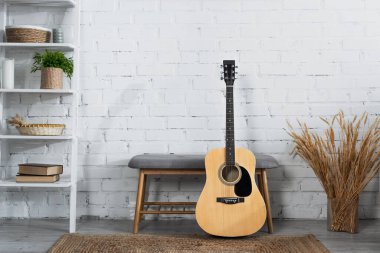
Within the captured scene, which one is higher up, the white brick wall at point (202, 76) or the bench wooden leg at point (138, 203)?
the white brick wall at point (202, 76)

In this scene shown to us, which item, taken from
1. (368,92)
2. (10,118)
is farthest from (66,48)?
(368,92)

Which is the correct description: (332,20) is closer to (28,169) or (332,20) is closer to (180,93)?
(180,93)

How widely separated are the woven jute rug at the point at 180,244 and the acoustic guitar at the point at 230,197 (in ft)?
0.27

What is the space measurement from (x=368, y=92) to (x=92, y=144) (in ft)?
6.28

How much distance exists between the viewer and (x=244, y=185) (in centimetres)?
323

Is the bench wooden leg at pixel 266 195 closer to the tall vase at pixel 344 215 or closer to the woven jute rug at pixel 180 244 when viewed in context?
the woven jute rug at pixel 180 244

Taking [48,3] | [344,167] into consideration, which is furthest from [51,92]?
[344,167]

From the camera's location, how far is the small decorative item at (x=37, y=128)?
339 centimetres

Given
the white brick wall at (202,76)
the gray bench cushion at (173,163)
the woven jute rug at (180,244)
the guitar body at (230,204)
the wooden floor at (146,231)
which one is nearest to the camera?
the woven jute rug at (180,244)

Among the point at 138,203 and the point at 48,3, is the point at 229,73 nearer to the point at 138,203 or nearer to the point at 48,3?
the point at 138,203

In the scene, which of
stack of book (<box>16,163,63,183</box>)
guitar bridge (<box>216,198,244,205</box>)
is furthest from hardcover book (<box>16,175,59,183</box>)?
guitar bridge (<box>216,198,244,205</box>)

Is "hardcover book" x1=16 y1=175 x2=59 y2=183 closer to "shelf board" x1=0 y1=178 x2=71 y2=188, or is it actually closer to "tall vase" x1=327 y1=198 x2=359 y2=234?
"shelf board" x1=0 y1=178 x2=71 y2=188

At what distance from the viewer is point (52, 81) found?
3449mm

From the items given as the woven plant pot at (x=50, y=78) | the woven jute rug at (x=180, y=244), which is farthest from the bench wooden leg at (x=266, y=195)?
the woven plant pot at (x=50, y=78)
